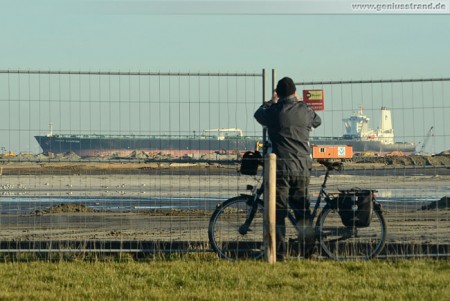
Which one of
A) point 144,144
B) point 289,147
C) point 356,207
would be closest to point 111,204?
point 144,144

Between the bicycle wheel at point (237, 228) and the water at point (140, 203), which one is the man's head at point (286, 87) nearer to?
the bicycle wheel at point (237, 228)

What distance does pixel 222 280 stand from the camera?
980 cm

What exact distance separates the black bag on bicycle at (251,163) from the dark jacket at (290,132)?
0.22 m

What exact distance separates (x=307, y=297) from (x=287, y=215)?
289cm

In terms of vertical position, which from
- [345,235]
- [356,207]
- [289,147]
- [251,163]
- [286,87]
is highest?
[286,87]

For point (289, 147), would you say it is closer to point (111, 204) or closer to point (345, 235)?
point (345, 235)

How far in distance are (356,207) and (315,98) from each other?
2.52 metres

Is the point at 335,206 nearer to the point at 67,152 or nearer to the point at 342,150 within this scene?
the point at 342,150

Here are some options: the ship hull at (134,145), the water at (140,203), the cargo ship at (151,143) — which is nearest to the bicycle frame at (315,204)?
the cargo ship at (151,143)

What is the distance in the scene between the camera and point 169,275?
10.1 metres

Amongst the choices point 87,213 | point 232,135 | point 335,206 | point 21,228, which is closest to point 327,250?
point 335,206

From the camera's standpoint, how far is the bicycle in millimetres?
11758

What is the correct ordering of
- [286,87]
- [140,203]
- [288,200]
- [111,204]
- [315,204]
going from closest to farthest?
[288,200] < [286,87] < [315,204] < [111,204] < [140,203]

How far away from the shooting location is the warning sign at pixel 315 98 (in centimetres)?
1391
